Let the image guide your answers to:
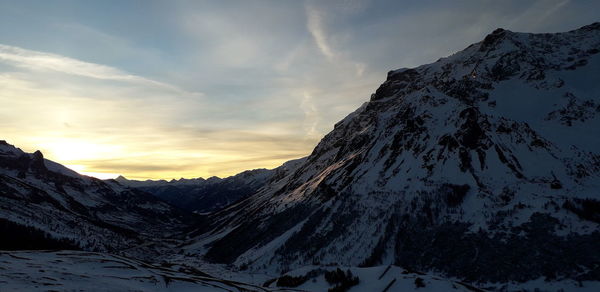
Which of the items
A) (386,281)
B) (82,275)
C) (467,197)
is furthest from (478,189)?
(82,275)

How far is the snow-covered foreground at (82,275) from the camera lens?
19.2 m

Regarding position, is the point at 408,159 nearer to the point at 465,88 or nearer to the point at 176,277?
the point at 465,88

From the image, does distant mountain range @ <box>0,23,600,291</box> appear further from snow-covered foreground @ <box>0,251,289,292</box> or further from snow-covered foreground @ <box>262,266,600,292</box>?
snow-covered foreground @ <box>0,251,289,292</box>

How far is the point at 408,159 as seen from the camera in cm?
10494

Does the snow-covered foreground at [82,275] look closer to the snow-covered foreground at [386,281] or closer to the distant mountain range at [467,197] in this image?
the distant mountain range at [467,197]

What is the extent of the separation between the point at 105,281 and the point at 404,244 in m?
68.7

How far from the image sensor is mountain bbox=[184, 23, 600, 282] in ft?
218

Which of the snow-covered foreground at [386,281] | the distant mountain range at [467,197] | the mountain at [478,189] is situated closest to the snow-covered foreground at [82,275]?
the distant mountain range at [467,197]

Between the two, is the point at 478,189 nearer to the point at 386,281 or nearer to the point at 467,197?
the point at 467,197

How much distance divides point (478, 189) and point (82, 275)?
259 ft

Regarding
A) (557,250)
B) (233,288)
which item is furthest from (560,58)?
(233,288)

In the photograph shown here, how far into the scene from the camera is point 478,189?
274 ft

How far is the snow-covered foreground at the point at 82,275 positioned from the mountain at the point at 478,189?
55064 millimetres

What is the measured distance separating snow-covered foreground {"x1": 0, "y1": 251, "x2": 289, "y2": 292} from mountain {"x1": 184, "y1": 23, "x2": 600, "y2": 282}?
55.1 metres
